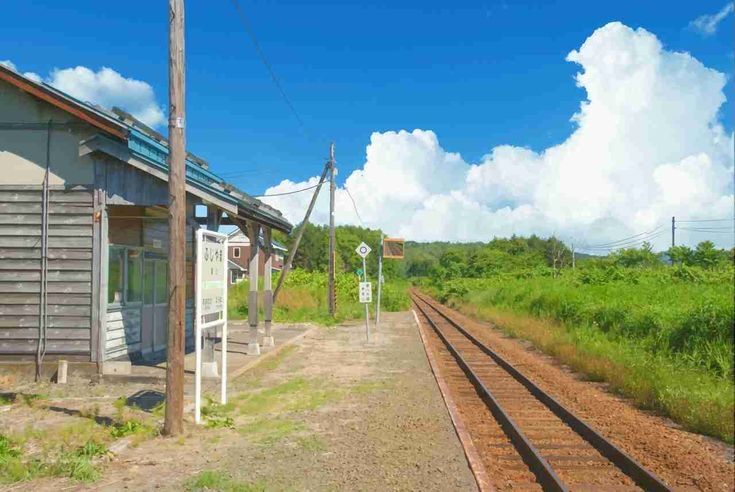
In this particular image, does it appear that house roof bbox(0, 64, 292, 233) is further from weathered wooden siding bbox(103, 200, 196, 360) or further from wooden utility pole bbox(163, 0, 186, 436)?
wooden utility pole bbox(163, 0, 186, 436)

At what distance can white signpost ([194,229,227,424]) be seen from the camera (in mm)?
7609

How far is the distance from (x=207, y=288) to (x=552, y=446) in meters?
4.74

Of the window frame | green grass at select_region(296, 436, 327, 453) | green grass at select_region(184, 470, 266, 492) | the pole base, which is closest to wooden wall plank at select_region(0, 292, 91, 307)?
the window frame

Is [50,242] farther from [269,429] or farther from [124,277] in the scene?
[269,429]

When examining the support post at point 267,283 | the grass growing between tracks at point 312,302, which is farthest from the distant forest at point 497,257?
the support post at point 267,283

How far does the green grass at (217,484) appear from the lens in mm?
5324

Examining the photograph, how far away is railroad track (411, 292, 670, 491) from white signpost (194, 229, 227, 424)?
356 cm

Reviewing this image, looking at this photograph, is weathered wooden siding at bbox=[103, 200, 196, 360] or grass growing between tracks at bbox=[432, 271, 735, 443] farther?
weathered wooden siding at bbox=[103, 200, 196, 360]

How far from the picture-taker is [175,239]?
23.0 feet

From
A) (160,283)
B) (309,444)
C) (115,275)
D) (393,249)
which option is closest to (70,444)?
(309,444)

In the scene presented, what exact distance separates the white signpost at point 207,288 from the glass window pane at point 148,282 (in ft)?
13.1

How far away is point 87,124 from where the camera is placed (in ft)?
33.7

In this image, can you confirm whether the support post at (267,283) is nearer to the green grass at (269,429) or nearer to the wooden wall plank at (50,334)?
the wooden wall plank at (50,334)

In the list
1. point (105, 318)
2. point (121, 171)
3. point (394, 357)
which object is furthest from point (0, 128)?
point (394, 357)
